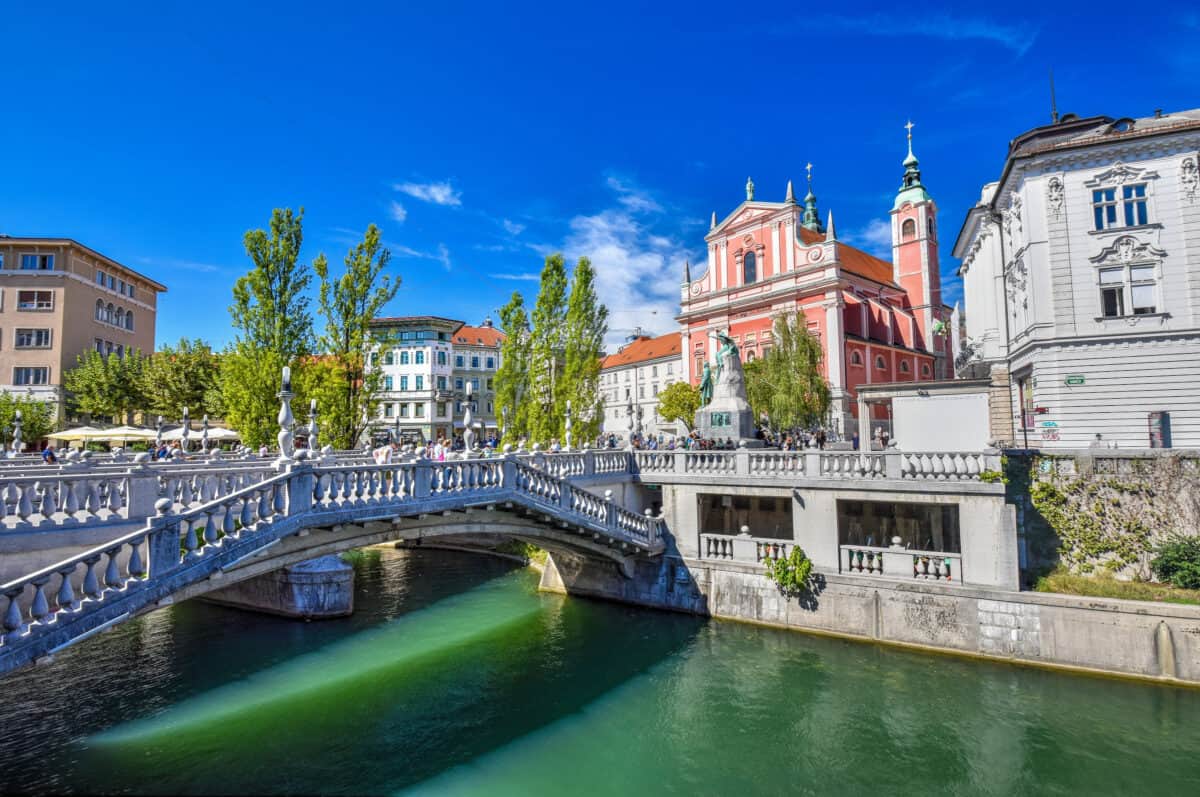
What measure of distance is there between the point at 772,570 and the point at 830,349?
35390 millimetres

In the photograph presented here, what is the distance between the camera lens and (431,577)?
24.8 metres

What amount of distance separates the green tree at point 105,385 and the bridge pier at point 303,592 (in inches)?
1093

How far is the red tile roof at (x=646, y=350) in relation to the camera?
250ft

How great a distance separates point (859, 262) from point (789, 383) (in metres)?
32.1

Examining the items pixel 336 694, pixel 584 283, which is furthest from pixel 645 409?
pixel 336 694

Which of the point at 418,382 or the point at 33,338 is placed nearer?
the point at 33,338

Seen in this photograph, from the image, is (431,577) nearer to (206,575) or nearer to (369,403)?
(369,403)

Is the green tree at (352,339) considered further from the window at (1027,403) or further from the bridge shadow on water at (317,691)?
the window at (1027,403)

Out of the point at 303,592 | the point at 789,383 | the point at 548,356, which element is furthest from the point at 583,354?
the point at 303,592

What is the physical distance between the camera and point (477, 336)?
263 ft

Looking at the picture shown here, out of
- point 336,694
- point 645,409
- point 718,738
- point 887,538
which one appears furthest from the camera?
point 645,409

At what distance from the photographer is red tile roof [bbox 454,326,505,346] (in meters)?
77.7

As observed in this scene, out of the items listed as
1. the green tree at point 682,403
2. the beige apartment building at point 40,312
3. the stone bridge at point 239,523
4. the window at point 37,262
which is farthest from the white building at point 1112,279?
the window at point 37,262

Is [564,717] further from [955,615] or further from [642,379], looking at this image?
[642,379]
